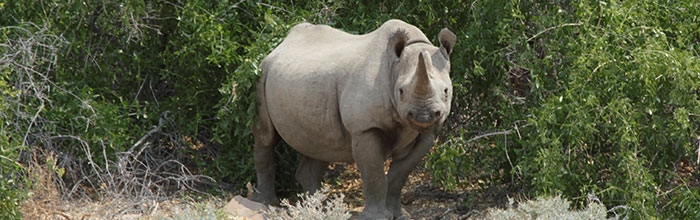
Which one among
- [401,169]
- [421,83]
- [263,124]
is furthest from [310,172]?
[421,83]

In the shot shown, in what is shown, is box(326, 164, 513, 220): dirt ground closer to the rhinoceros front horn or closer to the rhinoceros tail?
the rhinoceros tail

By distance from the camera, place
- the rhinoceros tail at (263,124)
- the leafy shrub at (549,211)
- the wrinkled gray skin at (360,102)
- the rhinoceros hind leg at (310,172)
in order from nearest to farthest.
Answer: the leafy shrub at (549,211) → the wrinkled gray skin at (360,102) → the rhinoceros tail at (263,124) → the rhinoceros hind leg at (310,172)

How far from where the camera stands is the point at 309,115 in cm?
1004

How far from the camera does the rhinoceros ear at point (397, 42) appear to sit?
31.4ft

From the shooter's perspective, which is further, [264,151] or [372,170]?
[264,151]

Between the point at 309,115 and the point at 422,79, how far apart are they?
1.26m

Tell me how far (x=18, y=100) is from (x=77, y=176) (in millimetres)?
1223

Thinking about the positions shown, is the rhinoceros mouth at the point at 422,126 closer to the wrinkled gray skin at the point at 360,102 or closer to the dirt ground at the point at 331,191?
the wrinkled gray skin at the point at 360,102

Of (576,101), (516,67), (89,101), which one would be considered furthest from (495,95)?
(89,101)

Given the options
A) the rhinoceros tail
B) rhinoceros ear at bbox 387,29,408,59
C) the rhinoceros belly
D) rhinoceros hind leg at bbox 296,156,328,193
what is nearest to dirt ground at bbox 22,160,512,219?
rhinoceros hind leg at bbox 296,156,328,193

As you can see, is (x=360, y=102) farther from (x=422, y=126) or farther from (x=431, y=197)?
(x=431, y=197)

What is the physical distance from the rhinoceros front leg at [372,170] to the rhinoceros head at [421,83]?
37cm

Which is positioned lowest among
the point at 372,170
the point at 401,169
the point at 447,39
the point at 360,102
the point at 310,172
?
the point at 310,172

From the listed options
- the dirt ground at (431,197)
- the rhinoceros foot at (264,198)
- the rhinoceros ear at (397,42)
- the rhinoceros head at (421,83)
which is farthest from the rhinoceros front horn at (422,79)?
the rhinoceros foot at (264,198)
